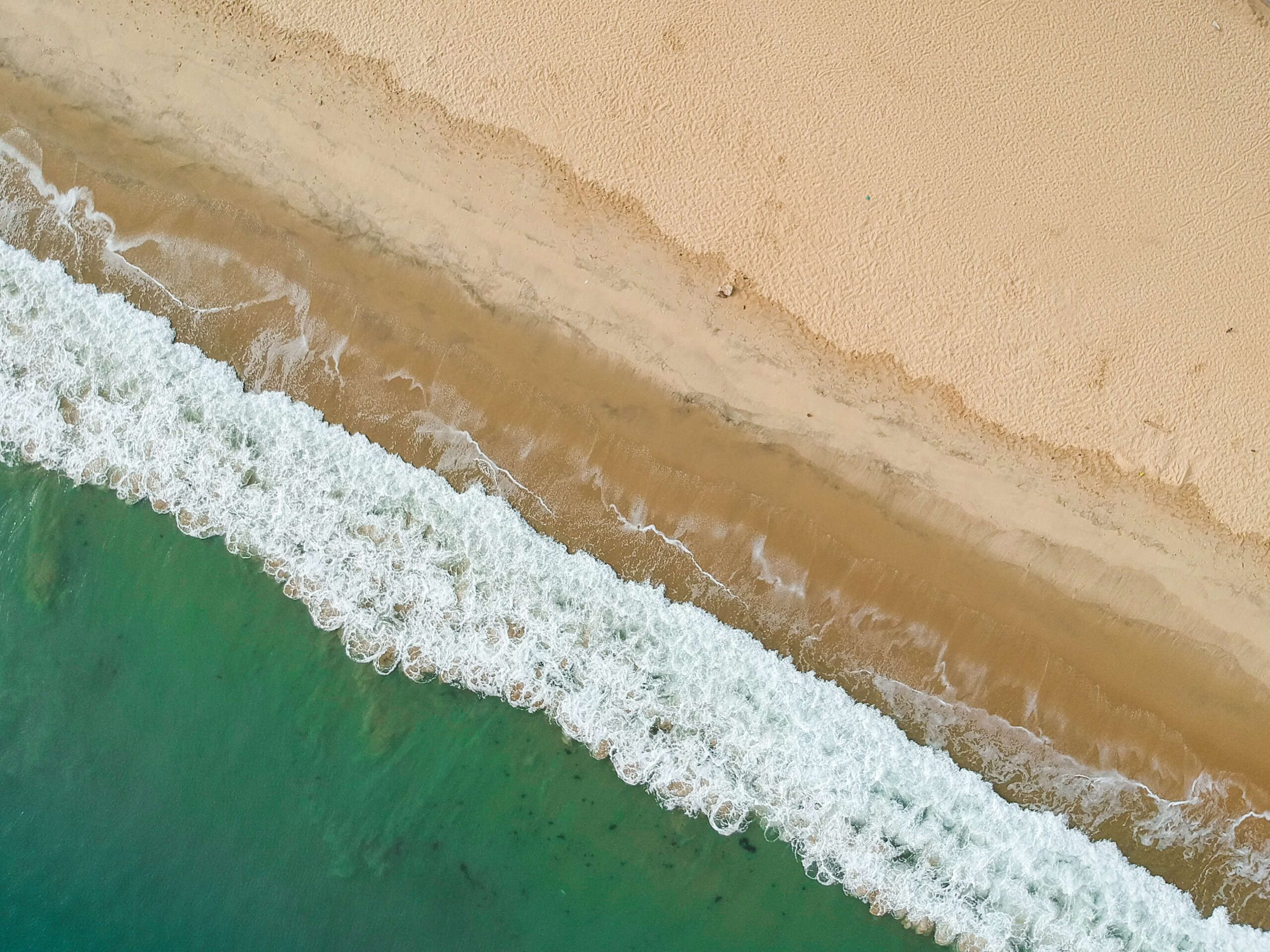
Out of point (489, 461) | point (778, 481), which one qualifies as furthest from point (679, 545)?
point (489, 461)

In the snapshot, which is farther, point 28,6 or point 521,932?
point 28,6

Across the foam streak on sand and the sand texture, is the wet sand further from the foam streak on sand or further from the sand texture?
the sand texture

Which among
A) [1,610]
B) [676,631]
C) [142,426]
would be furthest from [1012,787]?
[1,610]

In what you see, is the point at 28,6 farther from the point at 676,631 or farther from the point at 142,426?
the point at 676,631

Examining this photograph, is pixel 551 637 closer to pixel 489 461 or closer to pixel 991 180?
pixel 489 461

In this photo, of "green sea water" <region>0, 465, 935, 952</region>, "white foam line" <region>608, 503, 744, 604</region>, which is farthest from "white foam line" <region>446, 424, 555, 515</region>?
"green sea water" <region>0, 465, 935, 952</region>

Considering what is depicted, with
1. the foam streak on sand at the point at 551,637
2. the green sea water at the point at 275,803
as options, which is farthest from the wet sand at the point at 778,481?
the green sea water at the point at 275,803

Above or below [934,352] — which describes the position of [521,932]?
below
